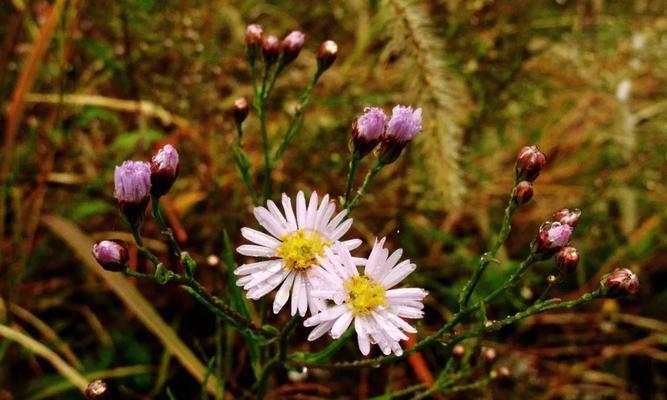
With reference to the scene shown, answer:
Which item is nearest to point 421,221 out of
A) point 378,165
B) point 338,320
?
point 378,165

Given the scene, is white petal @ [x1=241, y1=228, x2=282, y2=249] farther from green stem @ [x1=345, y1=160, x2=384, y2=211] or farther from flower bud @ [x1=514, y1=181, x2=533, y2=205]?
flower bud @ [x1=514, y1=181, x2=533, y2=205]

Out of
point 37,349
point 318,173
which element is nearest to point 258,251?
point 37,349

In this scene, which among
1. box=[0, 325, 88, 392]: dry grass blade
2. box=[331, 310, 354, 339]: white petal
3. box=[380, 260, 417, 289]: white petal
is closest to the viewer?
box=[331, 310, 354, 339]: white petal

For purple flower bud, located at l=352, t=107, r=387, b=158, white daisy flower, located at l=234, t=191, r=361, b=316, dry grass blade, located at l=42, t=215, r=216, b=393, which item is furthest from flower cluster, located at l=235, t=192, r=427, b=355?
dry grass blade, located at l=42, t=215, r=216, b=393

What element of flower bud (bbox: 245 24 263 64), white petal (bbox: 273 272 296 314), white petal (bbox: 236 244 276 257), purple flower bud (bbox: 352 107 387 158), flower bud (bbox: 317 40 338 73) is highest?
flower bud (bbox: 245 24 263 64)

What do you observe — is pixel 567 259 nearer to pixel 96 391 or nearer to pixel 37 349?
pixel 96 391

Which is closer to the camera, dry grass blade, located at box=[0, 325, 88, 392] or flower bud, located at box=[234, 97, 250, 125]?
flower bud, located at box=[234, 97, 250, 125]

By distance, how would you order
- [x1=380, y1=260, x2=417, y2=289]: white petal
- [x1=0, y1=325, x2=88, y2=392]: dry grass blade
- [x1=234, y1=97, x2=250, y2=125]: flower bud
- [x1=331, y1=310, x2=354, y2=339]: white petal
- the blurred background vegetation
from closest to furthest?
[x1=331, y1=310, x2=354, y2=339]: white petal
[x1=380, y1=260, x2=417, y2=289]: white petal
[x1=234, y1=97, x2=250, y2=125]: flower bud
[x1=0, y1=325, x2=88, y2=392]: dry grass blade
the blurred background vegetation

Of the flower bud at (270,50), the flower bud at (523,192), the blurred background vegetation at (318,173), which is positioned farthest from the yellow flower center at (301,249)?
the blurred background vegetation at (318,173)
